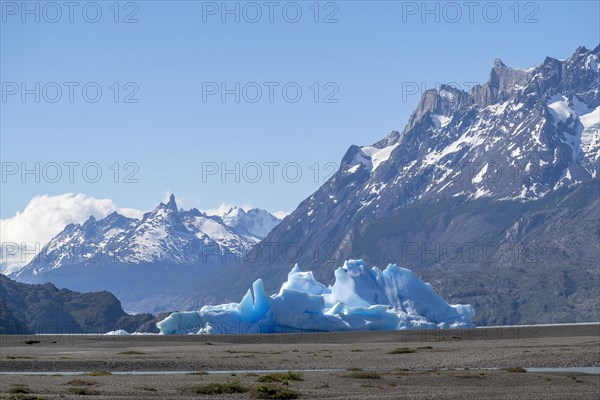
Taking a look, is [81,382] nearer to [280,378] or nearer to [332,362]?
[280,378]

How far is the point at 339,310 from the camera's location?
16900cm

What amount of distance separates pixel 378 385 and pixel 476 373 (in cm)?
1154

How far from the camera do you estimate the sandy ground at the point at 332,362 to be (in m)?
72.0

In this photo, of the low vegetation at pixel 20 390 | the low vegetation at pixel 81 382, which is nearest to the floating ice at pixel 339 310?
the low vegetation at pixel 81 382

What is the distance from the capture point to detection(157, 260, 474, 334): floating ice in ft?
532

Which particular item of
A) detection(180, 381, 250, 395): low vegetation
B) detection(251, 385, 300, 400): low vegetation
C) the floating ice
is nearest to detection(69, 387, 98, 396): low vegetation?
detection(180, 381, 250, 395): low vegetation

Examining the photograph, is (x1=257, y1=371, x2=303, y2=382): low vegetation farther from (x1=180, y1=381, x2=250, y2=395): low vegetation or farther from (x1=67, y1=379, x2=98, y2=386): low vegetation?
(x1=67, y1=379, x2=98, y2=386): low vegetation

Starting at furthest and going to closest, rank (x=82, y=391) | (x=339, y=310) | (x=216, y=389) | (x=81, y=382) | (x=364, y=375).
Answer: (x=339, y=310) < (x=364, y=375) < (x=81, y=382) < (x=216, y=389) < (x=82, y=391)

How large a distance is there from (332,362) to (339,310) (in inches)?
2720

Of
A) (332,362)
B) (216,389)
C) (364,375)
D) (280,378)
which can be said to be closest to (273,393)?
(216,389)

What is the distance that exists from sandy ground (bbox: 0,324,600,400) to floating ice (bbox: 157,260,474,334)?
33.4ft

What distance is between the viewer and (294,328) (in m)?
162

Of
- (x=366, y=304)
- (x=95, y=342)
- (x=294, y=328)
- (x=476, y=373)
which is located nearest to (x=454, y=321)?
(x=366, y=304)

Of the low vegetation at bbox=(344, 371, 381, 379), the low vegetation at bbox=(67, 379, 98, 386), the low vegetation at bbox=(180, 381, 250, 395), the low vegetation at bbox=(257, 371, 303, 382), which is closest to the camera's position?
the low vegetation at bbox=(180, 381, 250, 395)
